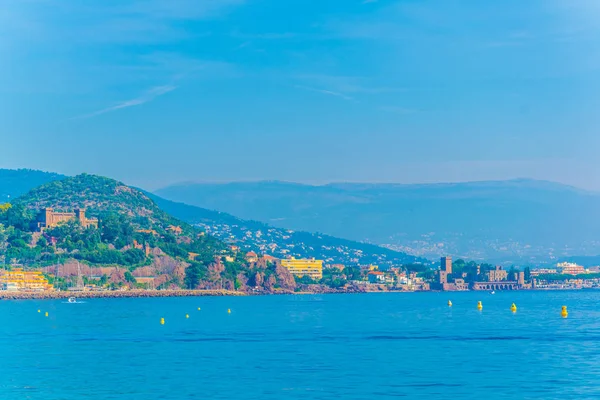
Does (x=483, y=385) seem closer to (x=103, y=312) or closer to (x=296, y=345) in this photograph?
(x=296, y=345)

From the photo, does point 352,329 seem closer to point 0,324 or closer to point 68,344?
point 68,344

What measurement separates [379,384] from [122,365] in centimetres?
1667

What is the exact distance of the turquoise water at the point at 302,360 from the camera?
168 ft

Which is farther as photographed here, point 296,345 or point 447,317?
point 447,317

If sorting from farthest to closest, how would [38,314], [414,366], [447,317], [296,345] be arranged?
[38,314] → [447,317] → [296,345] → [414,366]

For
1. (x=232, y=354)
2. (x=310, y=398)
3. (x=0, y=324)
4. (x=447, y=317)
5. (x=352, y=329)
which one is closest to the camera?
(x=310, y=398)

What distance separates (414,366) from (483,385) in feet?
28.1

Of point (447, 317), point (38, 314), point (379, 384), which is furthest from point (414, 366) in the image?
point (38, 314)

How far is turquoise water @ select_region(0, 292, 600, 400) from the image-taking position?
5125cm

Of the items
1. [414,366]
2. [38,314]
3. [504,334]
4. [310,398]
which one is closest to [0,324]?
[38,314]

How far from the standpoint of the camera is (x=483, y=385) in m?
52.5

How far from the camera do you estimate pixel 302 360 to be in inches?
2542

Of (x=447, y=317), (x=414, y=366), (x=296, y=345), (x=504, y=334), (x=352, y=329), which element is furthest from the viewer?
(x=447, y=317)

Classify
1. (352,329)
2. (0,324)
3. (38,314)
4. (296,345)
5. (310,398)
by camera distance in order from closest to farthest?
(310,398) < (296,345) < (352,329) < (0,324) < (38,314)
